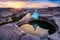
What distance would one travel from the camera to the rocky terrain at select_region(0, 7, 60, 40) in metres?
1.31

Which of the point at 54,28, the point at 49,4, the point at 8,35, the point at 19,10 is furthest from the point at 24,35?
the point at 49,4

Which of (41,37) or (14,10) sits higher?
(14,10)

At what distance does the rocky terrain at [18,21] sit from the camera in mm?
1307

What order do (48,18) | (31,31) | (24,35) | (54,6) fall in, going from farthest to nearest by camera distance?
(54,6), (48,18), (31,31), (24,35)

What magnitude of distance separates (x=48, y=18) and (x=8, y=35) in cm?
55

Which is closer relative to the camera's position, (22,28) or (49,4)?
(22,28)

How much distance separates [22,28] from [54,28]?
351 millimetres

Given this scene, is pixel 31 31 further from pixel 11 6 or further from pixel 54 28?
pixel 11 6

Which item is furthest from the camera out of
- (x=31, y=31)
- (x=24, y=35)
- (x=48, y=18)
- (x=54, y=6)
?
(x=54, y=6)

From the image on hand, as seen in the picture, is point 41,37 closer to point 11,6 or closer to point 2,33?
point 2,33

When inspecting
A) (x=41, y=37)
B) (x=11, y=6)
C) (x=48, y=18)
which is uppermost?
(x=11, y=6)

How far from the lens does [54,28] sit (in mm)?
1483

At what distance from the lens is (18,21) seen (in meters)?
1.54

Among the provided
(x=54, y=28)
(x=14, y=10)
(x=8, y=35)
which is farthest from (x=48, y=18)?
(x=8, y=35)
